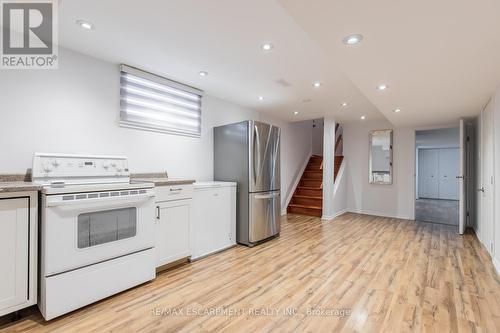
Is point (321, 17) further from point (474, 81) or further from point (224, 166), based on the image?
point (224, 166)

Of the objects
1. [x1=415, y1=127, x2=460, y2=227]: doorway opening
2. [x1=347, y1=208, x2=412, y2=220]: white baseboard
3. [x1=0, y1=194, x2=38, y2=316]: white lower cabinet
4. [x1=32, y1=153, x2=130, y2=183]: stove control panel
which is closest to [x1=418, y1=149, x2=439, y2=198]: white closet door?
[x1=415, y1=127, x2=460, y2=227]: doorway opening

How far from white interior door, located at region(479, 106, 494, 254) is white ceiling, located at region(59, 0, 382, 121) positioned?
2028 mm

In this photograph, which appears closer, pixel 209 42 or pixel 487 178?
pixel 209 42

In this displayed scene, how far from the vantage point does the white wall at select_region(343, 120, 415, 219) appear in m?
5.73

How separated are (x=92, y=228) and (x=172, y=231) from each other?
0.88 metres

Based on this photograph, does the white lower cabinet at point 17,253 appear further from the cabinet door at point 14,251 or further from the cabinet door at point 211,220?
the cabinet door at point 211,220

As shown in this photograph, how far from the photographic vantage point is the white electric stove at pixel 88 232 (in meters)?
1.90

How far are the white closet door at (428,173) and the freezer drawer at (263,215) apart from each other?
871 cm

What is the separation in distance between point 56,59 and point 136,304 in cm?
253

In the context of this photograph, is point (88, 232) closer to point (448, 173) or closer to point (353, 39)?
point (353, 39)

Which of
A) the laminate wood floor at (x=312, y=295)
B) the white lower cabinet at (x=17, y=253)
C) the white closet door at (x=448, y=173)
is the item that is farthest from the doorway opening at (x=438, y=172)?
the white lower cabinet at (x=17, y=253)

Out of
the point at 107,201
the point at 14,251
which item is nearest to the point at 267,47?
the point at 107,201

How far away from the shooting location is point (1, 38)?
86.4 inches

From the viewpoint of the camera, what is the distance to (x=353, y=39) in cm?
179
